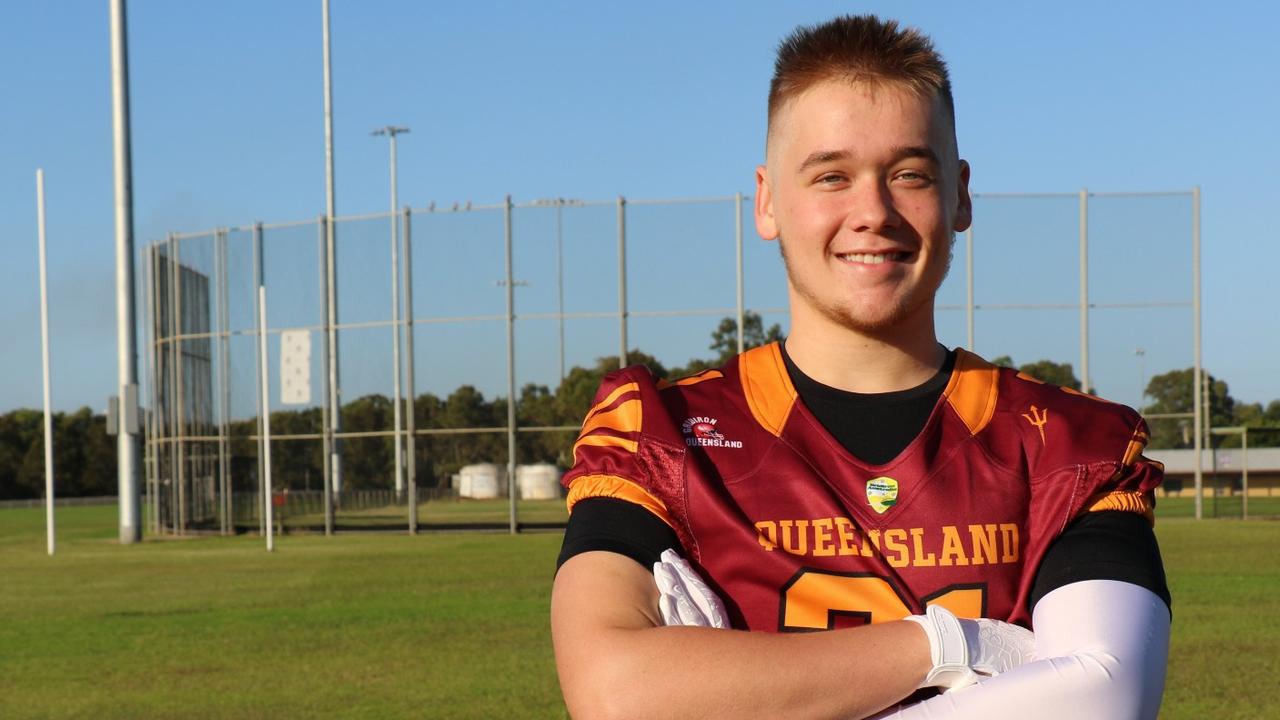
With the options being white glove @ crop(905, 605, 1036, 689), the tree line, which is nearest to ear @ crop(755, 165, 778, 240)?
white glove @ crop(905, 605, 1036, 689)

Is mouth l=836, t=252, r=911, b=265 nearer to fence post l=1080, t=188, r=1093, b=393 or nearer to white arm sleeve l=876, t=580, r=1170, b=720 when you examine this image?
white arm sleeve l=876, t=580, r=1170, b=720

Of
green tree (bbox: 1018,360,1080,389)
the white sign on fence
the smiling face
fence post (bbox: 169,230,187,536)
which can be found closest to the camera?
the smiling face

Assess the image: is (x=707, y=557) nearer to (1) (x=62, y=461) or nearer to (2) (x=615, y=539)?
(2) (x=615, y=539)

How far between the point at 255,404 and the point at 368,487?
3.20 metres

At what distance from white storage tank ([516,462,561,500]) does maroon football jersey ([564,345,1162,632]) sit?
2495cm

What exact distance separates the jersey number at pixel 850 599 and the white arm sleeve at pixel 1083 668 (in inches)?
4.9

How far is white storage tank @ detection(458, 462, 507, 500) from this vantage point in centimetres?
2756

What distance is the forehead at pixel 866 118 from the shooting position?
2.49 meters

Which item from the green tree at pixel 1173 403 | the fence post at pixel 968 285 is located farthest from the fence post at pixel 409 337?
the green tree at pixel 1173 403

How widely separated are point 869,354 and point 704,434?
Result: 0.31m

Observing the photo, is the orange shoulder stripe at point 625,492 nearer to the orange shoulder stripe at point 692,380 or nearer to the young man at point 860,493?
the young man at point 860,493

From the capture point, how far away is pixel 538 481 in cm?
2784

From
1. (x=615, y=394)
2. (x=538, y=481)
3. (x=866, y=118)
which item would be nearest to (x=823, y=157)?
(x=866, y=118)

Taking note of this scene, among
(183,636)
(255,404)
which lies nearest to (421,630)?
(183,636)
